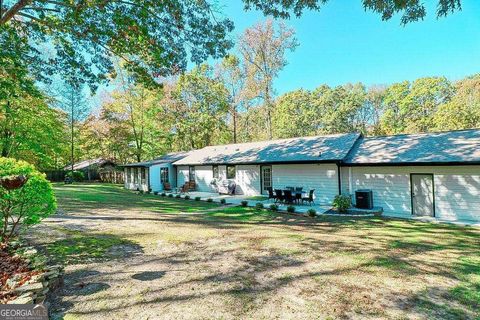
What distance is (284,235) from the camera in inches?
314

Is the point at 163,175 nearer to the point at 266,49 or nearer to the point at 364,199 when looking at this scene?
the point at 266,49

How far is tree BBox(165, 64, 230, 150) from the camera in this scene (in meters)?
34.6

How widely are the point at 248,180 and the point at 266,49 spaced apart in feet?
53.4

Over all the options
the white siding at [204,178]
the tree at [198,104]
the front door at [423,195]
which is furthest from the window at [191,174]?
the front door at [423,195]

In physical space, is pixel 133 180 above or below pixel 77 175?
below

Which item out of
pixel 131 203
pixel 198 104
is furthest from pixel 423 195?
pixel 198 104

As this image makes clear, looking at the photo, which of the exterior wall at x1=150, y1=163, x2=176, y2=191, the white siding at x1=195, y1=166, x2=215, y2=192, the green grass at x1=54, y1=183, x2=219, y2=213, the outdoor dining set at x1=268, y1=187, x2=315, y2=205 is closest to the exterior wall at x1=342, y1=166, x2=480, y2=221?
the outdoor dining set at x1=268, y1=187, x2=315, y2=205

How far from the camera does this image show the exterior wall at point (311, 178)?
1479cm

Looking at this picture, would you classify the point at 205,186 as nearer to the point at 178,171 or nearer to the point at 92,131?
the point at 178,171

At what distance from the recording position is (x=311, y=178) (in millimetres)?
15734

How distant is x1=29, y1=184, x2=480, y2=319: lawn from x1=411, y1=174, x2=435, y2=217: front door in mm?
2510

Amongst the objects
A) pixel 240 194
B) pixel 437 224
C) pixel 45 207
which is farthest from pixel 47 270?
pixel 240 194

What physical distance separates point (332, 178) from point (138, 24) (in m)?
11.8

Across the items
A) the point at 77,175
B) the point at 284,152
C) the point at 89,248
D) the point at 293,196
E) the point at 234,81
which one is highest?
the point at 234,81
